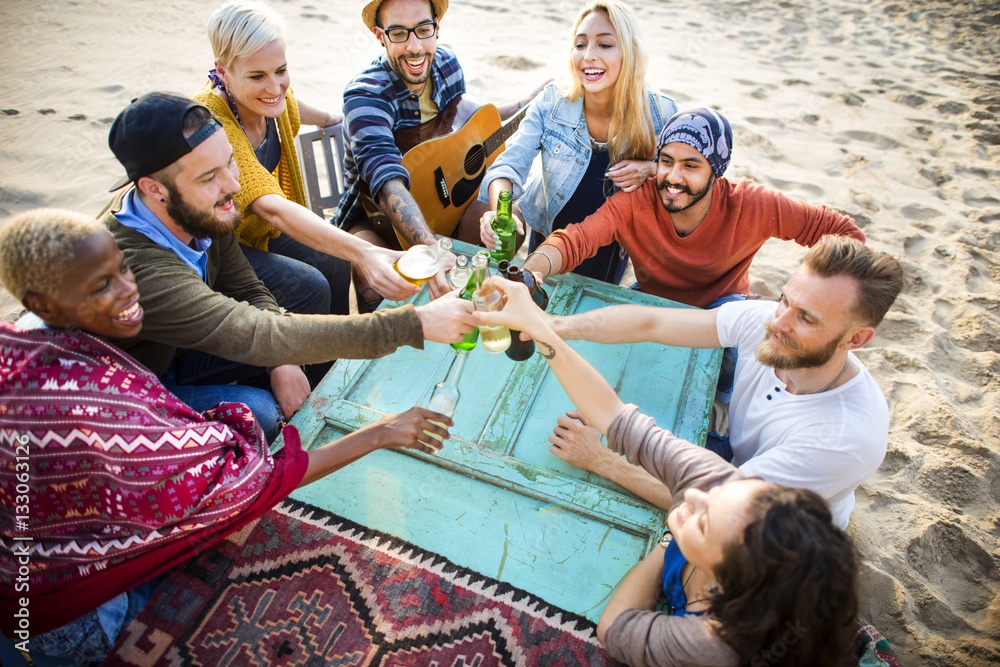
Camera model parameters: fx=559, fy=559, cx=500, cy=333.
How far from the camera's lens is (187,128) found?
2049 mm

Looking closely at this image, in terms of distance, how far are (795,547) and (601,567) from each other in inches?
24.4

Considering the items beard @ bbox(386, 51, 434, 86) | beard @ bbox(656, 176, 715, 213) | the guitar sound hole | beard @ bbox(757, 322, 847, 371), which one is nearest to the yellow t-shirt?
beard @ bbox(386, 51, 434, 86)

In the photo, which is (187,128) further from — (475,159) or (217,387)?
(475,159)

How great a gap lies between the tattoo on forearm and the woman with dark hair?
1.84m

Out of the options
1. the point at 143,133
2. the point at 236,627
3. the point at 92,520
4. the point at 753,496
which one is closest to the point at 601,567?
the point at 753,496

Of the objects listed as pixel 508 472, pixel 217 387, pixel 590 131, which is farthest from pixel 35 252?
pixel 590 131

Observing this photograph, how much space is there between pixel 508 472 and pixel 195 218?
1.56m

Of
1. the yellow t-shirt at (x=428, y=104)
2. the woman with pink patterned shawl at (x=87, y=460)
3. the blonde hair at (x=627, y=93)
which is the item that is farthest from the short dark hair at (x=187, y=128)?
the blonde hair at (x=627, y=93)

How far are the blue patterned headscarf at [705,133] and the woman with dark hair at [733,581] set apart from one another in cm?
154

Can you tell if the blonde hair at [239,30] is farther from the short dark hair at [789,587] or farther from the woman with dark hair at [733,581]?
the short dark hair at [789,587]

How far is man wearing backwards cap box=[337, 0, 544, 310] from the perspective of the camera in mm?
3283

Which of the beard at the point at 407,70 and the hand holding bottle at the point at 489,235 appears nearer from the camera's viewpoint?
the hand holding bottle at the point at 489,235

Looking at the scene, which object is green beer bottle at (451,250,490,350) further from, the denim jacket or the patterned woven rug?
the denim jacket

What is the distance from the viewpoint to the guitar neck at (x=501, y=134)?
13.6 feet
